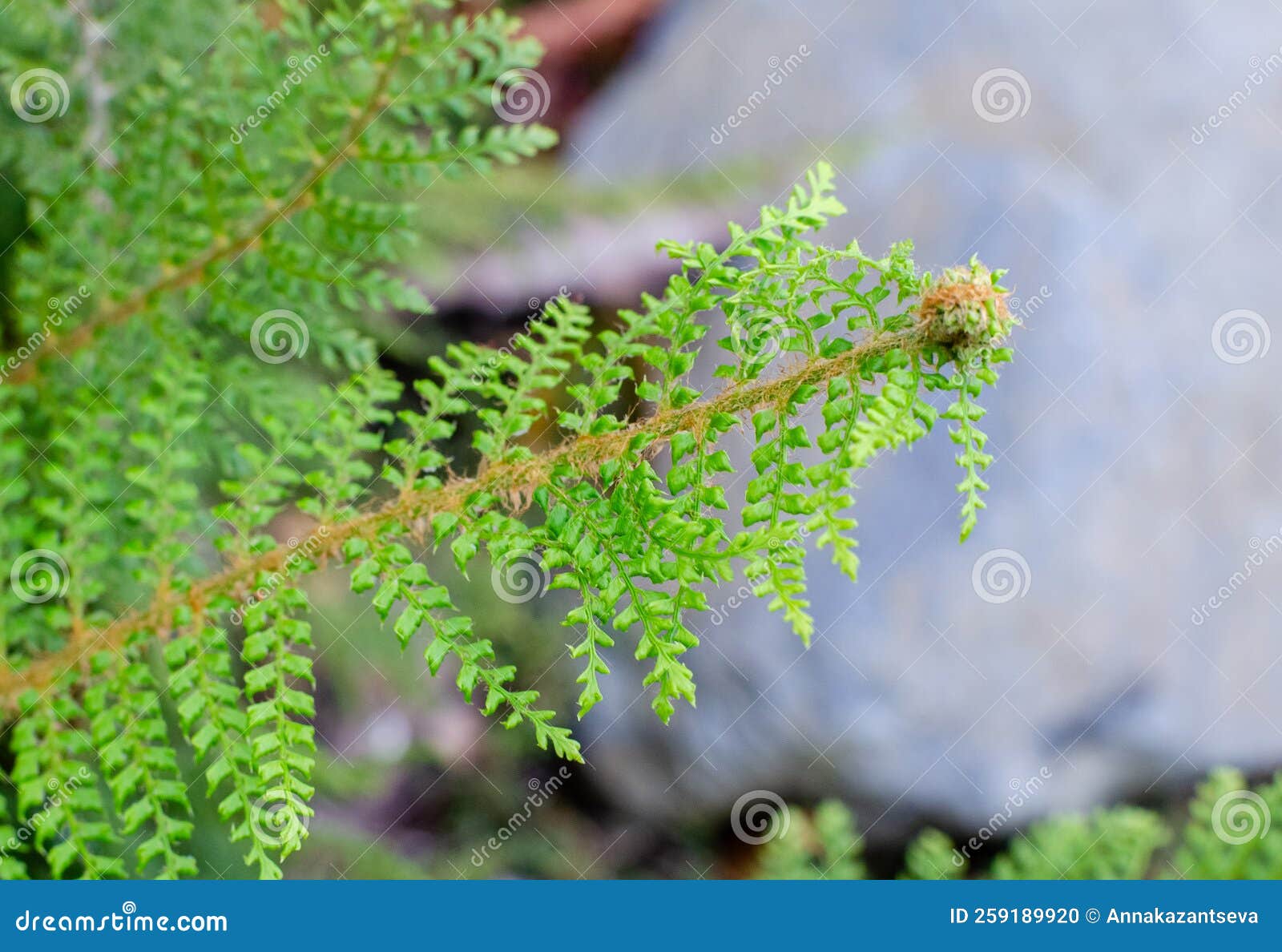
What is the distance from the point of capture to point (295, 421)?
1.68 metres

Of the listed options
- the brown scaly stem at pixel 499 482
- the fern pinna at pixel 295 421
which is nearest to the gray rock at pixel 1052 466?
the fern pinna at pixel 295 421

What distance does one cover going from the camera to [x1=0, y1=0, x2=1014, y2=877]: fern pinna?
95cm

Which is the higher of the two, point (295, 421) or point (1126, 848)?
point (1126, 848)

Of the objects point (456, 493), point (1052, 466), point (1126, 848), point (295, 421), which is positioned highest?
point (1052, 466)

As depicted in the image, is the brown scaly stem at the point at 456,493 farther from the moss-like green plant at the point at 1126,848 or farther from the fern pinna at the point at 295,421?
the moss-like green plant at the point at 1126,848

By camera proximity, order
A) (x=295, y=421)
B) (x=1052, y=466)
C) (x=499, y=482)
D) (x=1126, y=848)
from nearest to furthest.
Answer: (x=499, y=482)
(x=1126, y=848)
(x=295, y=421)
(x=1052, y=466)

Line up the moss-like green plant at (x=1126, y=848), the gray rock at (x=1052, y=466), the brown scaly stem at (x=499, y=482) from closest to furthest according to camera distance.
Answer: the brown scaly stem at (x=499, y=482) → the moss-like green plant at (x=1126, y=848) → the gray rock at (x=1052, y=466)

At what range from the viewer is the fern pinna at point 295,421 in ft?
3.13

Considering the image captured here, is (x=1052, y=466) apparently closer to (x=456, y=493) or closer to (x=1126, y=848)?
(x=1126, y=848)

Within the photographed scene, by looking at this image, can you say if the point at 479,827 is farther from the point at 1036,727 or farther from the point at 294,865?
the point at 1036,727

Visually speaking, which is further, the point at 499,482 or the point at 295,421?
the point at 295,421

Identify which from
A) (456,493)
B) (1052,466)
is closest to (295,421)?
(456,493)

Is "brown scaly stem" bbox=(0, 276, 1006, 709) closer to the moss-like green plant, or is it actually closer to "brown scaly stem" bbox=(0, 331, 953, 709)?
"brown scaly stem" bbox=(0, 331, 953, 709)

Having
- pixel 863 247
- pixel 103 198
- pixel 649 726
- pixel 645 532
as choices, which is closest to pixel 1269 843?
pixel 645 532
